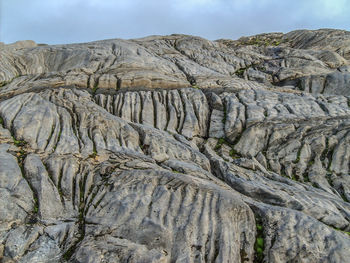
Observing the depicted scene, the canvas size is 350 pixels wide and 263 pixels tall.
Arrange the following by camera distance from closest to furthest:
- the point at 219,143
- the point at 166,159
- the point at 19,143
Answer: the point at 19,143 → the point at 166,159 → the point at 219,143

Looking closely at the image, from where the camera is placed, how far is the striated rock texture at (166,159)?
546 inches

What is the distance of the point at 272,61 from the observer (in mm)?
42781

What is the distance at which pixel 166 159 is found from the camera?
20672 millimetres

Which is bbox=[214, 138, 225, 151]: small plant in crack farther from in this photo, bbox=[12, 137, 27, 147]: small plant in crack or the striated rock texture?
bbox=[12, 137, 27, 147]: small plant in crack

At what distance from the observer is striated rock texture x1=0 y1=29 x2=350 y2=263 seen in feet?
45.5

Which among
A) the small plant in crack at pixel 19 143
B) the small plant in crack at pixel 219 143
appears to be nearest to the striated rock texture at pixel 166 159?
the small plant in crack at pixel 219 143

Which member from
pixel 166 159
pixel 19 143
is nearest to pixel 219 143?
pixel 166 159

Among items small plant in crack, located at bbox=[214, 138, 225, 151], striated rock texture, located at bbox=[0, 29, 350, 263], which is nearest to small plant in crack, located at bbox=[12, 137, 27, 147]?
striated rock texture, located at bbox=[0, 29, 350, 263]

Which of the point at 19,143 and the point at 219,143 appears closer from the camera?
the point at 19,143

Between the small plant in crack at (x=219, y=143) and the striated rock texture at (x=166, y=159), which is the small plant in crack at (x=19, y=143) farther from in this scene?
the small plant in crack at (x=219, y=143)

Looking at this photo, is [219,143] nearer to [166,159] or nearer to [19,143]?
[166,159]

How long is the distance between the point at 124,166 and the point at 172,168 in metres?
3.33

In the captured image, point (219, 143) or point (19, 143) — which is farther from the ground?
point (19, 143)

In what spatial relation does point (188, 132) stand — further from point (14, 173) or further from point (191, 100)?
point (14, 173)
